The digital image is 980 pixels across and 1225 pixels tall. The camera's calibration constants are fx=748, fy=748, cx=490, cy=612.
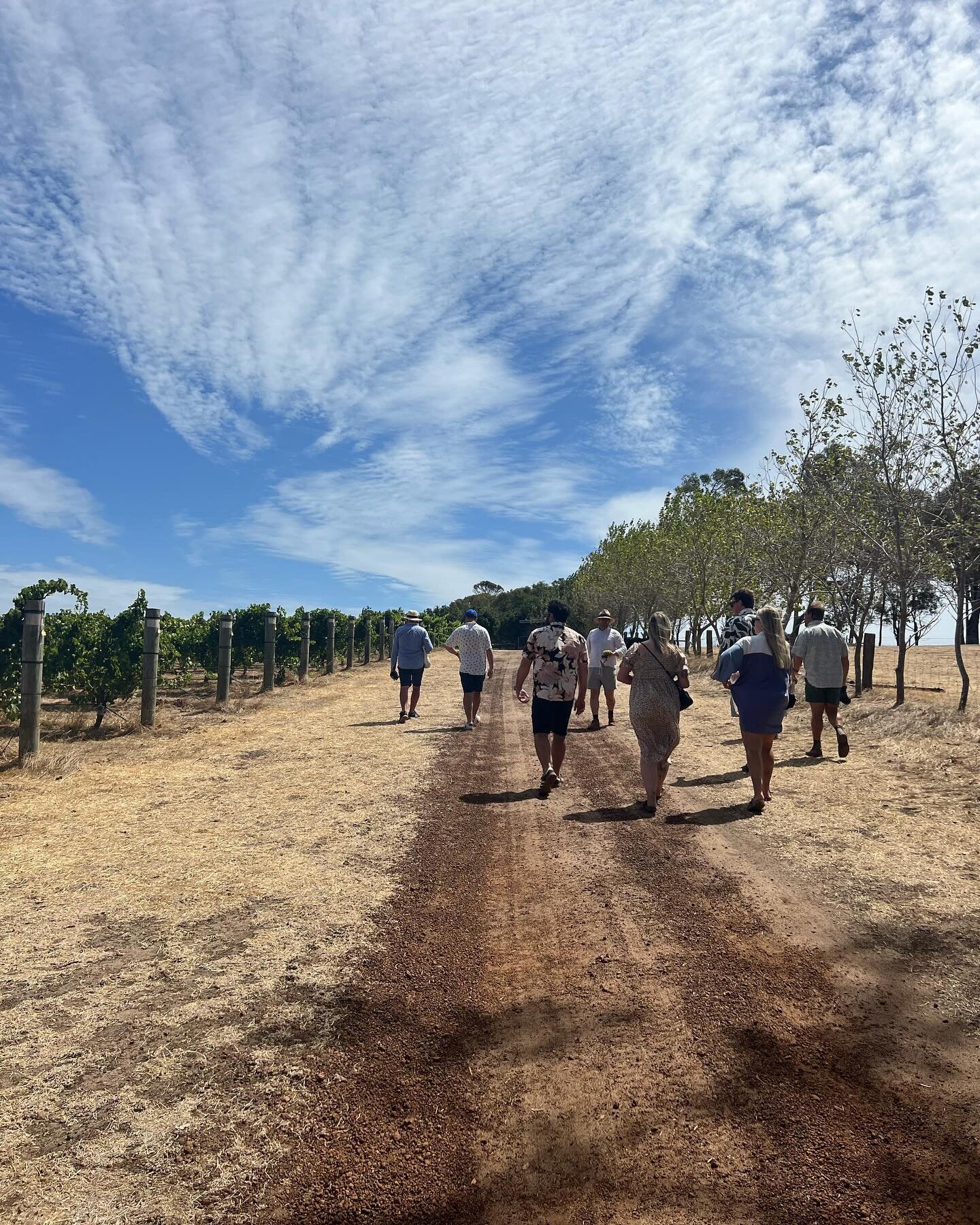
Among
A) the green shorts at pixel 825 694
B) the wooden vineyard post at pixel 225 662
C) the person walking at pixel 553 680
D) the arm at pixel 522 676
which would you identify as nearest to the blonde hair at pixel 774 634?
the person walking at pixel 553 680

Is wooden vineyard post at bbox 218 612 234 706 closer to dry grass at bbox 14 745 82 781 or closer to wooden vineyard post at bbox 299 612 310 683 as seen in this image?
wooden vineyard post at bbox 299 612 310 683

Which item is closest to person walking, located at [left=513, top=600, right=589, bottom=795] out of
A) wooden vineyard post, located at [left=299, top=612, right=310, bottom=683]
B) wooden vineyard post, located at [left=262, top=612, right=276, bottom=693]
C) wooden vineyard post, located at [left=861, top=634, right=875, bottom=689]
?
wooden vineyard post, located at [left=262, top=612, right=276, bottom=693]

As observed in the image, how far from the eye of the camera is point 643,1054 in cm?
314

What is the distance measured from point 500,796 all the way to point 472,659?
4.85 m

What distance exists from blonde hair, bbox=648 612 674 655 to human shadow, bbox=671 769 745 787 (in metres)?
2.13

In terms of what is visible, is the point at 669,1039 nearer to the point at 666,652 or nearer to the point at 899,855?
the point at 899,855

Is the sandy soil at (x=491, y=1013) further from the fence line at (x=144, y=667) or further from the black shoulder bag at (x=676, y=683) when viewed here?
the fence line at (x=144, y=667)

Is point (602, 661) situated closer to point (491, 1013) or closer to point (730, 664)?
point (730, 664)

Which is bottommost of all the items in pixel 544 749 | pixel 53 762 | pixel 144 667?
pixel 53 762

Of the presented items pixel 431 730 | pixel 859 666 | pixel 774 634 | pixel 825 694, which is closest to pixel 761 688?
pixel 774 634

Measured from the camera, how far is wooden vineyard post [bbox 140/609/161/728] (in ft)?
41.5

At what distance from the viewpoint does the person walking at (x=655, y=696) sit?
7039 mm

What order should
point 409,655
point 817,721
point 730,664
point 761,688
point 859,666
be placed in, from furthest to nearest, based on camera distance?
point 859,666
point 409,655
point 817,721
point 730,664
point 761,688

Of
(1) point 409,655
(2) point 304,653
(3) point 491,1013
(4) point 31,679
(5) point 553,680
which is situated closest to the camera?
(3) point 491,1013
